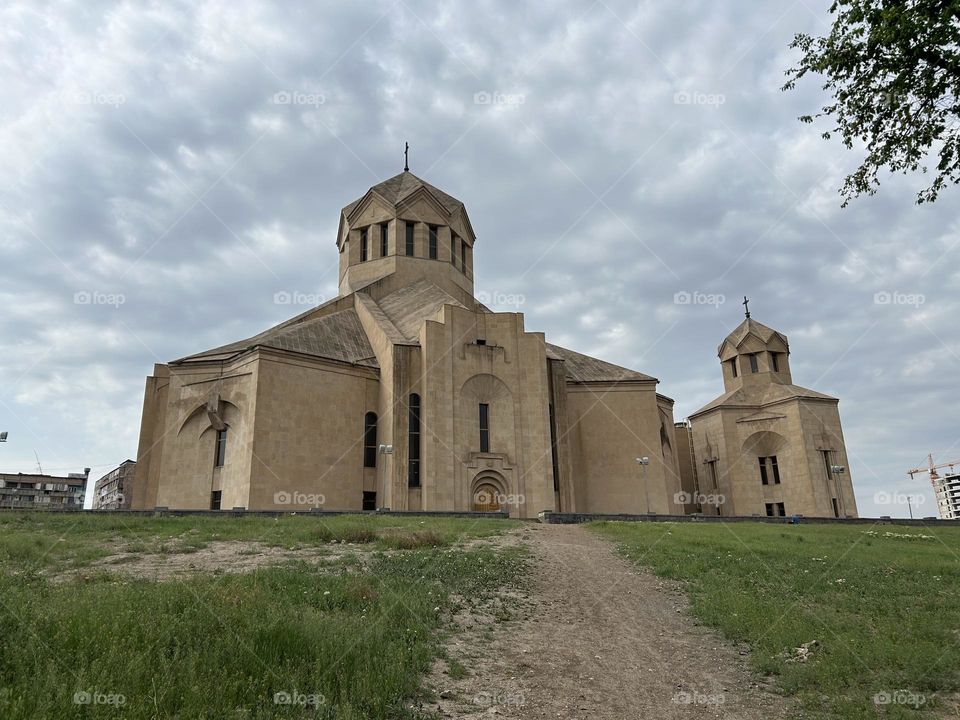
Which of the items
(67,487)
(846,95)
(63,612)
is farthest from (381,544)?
(67,487)

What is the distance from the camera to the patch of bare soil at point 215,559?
34.8 ft

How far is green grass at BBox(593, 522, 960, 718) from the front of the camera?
22.2ft

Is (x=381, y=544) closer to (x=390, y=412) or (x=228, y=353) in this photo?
(x=390, y=412)

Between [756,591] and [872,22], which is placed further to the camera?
[756,591]

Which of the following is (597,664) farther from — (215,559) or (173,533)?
(173,533)

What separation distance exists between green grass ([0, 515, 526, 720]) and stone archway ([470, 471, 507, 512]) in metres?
15.8

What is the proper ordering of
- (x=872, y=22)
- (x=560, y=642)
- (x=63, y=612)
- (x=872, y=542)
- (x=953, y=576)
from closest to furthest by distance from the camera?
1. (x=63, y=612)
2. (x=560, y=642)
3. (x=872, y=22)
4. (x=953, y=576)
5. (x=872, y=542)

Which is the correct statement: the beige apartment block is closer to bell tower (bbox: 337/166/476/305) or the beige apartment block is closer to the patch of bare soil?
bell tower (bbox: 337/166/476/305)

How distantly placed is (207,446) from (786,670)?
82.4 feet

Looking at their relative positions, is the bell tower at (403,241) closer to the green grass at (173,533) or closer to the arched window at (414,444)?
the arched window at (414,444)

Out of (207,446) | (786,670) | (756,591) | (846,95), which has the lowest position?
(786,670)

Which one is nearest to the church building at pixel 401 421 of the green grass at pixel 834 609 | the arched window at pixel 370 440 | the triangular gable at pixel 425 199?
the arched window at pixel 370 440

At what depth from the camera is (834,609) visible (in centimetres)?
961

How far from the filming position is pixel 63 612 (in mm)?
6496
